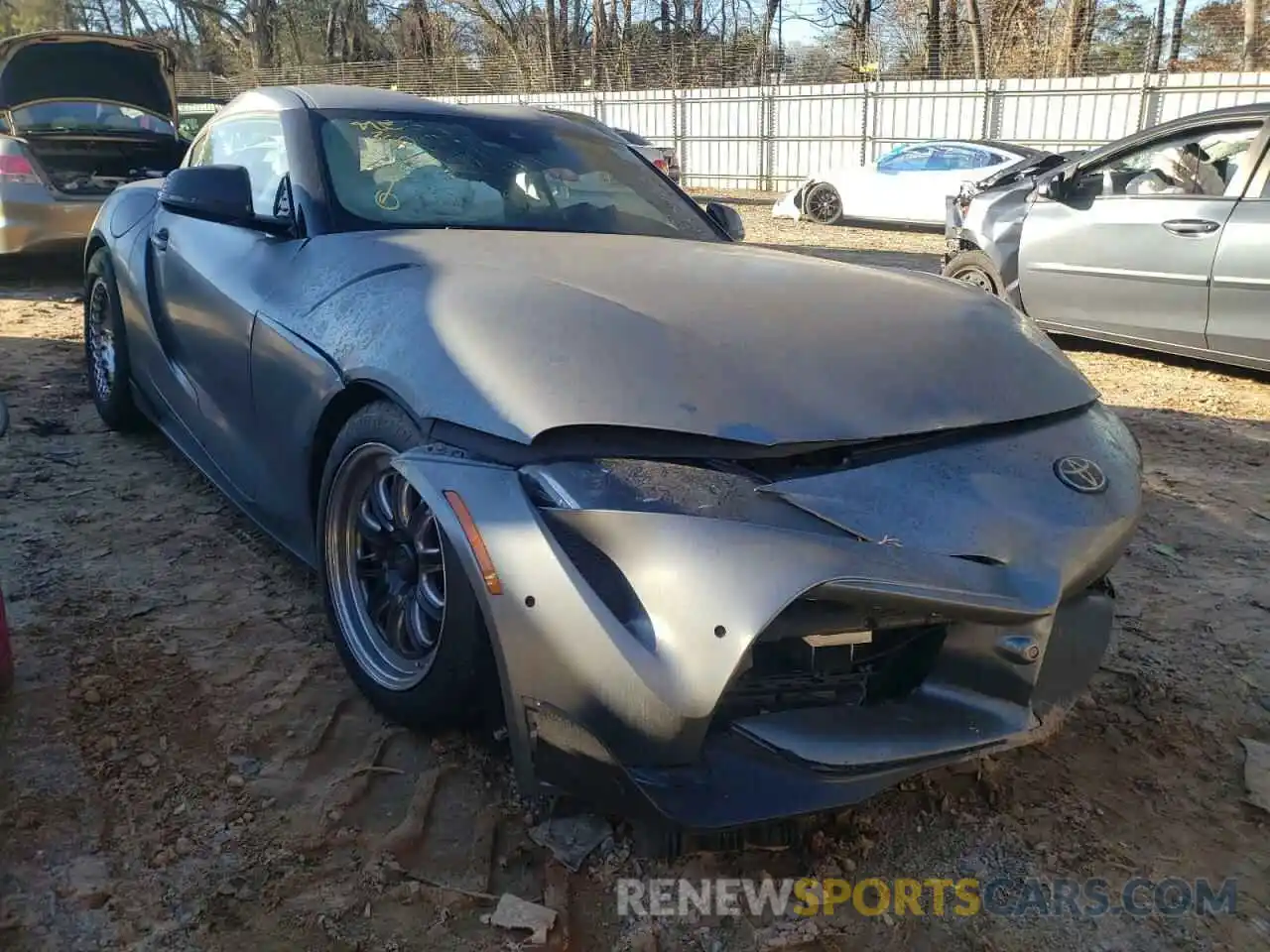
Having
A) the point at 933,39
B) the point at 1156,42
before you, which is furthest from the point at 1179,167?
the point at 933,39

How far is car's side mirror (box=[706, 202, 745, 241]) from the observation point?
3854 millimetres

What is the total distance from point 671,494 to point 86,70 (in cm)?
893

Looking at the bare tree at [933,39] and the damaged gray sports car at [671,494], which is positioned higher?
the bare tree at [933,39]

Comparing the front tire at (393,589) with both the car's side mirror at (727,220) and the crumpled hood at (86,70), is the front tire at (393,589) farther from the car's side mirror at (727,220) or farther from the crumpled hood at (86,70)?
the crumpled hood at (86,70)

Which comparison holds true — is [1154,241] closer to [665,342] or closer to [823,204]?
[665,342]

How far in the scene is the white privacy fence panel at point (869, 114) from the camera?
53.9ft

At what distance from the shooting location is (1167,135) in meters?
6.10

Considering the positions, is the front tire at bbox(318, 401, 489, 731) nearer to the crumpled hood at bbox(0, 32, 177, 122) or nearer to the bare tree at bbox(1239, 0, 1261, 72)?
the crumpled hood at bbox(0, 32, 177, 122)

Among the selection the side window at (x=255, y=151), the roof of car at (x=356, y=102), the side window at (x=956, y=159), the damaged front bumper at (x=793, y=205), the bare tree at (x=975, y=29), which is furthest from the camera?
the bare tree at (x=975, y=29)

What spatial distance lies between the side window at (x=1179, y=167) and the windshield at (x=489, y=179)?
372cm

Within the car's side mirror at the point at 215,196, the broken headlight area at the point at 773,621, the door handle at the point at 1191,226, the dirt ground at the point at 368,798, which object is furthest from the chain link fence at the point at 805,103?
the broken headlight area at the point at 773,621

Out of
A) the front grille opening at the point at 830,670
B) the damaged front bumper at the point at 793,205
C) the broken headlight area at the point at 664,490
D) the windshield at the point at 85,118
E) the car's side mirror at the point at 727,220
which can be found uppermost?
the windshield at the point at 85,118

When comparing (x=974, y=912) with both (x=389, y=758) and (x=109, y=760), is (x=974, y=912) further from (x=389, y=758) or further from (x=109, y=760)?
(x=109, y=760)

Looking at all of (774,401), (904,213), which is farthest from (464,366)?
(904,213)
